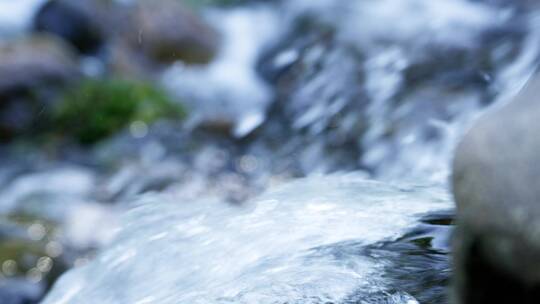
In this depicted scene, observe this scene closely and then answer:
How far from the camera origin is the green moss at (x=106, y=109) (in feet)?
18.2

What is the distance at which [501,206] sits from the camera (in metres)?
1.42

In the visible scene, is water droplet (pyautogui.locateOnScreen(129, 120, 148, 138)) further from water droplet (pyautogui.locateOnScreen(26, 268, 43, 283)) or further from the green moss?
water droplet (pyautogui.locateOnScreen(26, 268, 43, 283))

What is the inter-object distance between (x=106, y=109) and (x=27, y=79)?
72 cm

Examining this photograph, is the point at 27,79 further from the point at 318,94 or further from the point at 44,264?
the point at 44,264

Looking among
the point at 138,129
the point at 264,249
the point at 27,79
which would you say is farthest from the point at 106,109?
the point at 264,249

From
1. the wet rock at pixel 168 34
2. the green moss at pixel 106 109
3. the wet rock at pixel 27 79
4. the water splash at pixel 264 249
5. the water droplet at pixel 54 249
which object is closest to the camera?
the water splash at pixel 264 249

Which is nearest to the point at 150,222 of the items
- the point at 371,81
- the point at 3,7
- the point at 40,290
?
the point at 40,290

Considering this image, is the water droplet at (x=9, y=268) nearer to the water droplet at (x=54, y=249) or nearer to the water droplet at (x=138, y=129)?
the water droplet at (x=54, y=249)

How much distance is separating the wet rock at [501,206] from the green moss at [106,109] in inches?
166

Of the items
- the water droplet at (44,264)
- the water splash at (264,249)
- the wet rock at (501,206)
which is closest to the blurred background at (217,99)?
the water droplet at (44,264)

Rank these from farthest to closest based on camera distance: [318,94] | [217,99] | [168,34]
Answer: [168,34] → [217,99] → [318,94]

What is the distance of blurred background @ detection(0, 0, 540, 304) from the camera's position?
13.9 feet

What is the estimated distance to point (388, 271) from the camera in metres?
2.36

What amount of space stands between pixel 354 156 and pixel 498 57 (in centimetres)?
104
